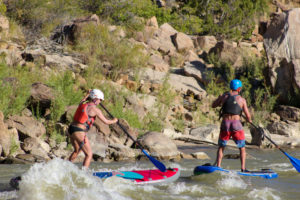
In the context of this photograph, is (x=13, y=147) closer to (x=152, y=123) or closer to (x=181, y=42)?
(x=152, y=123)

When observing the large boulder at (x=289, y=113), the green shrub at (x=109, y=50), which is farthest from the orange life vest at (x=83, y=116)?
the large boulder at (x=289, y=113)

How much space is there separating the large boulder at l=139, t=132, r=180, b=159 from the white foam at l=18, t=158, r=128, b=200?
382cm

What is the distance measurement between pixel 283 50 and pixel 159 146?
370 inches

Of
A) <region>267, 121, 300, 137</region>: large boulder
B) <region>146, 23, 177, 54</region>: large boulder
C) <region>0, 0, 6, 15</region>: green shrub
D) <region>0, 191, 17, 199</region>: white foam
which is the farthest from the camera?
<region>146, 23, 177, 54</region>: large boulder

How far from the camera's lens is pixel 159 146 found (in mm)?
10109

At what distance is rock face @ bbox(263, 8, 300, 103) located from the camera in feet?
56.3

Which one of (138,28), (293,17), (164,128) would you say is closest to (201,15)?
(138,28)

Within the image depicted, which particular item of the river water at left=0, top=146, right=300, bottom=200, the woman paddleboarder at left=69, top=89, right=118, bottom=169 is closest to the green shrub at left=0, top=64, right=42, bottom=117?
the river water at left=0, top=146, right=300, bottom=200

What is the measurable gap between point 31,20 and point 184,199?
45.6ft

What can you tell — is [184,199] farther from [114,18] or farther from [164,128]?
[114,18]

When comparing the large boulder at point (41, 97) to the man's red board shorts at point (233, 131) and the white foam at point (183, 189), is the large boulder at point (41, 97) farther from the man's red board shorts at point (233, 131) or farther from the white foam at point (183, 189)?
the white foam at point (183, 189)

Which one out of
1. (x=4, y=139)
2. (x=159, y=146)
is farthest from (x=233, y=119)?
(x=4, y=139)

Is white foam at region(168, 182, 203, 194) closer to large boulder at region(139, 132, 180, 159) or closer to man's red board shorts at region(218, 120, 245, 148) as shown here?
man's red board shorts at region(218, 120, 245, 148)

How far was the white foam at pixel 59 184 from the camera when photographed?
17.6 feet
